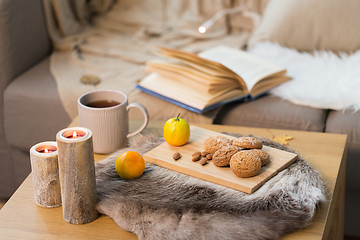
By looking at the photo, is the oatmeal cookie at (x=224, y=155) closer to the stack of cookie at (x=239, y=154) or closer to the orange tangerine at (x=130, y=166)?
the stack of cookie at (x=239, y=154)

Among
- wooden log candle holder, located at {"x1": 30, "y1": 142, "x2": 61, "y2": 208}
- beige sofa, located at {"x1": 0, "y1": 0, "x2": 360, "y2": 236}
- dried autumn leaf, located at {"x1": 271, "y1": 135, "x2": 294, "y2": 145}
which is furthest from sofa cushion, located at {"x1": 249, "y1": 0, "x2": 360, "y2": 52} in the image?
wooden log candle holder, located at {"x1": 30, "y1": 142, "x2": 61, "y2": 208}

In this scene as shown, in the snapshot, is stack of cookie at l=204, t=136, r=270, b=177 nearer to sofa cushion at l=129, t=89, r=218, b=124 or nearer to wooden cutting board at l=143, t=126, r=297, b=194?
wooden cutting board at l=143, t=126, r=297, b=194

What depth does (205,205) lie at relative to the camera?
2.79ft

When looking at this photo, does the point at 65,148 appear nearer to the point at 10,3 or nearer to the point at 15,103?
the point at 15,103

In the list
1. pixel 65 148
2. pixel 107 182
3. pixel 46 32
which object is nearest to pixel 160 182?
pixel 107 182

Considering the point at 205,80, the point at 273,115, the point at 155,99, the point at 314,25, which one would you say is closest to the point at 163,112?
the point at 155,99

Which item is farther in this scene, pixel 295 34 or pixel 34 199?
pixel 295 34

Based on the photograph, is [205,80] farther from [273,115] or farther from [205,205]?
[205,205]

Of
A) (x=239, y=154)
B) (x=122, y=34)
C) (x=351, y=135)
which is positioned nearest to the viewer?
(x=239, y=154)

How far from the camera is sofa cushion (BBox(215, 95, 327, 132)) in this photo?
1403mm

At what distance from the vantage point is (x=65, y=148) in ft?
2.61

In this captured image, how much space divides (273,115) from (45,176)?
755mm

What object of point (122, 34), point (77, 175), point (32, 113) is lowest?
point (32, 113)

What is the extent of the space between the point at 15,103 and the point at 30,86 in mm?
73
